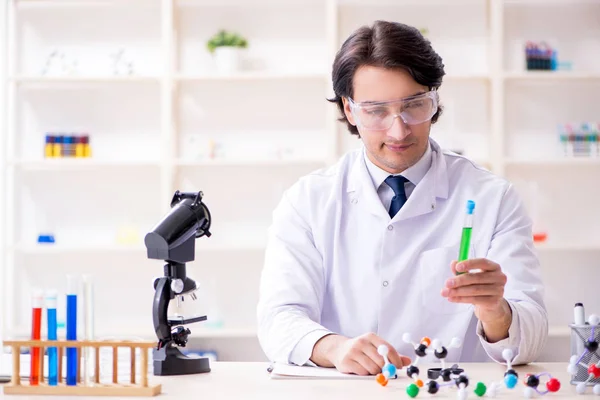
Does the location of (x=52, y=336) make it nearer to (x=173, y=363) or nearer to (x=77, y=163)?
(x=173, y=363)

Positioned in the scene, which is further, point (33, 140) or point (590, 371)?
point (33, 140)

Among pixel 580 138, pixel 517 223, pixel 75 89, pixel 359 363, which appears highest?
pixel 75 89

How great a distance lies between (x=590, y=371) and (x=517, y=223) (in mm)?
642

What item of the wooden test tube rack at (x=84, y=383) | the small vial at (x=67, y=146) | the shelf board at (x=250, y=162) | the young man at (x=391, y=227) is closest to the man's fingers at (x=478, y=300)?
the young man at (x=391, y=227)

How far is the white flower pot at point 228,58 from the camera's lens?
4414mm

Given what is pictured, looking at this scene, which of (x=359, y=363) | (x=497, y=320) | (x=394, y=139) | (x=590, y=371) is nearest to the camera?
(x=590, y=371)

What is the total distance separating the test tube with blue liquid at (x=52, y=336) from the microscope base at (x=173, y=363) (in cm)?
25

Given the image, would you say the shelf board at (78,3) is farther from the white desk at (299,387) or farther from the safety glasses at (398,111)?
the white desk at (299,387)

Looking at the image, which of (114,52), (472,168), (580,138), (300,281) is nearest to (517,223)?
(472,168)

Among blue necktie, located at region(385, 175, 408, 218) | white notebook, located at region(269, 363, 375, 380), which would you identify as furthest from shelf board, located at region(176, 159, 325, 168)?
white notebook, located at region(269, 363, 375, 380)

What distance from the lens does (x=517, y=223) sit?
212 cm

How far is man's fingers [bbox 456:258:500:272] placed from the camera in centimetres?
161

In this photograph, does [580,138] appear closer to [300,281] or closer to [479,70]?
[479,70]

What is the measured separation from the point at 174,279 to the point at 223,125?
2.91m
